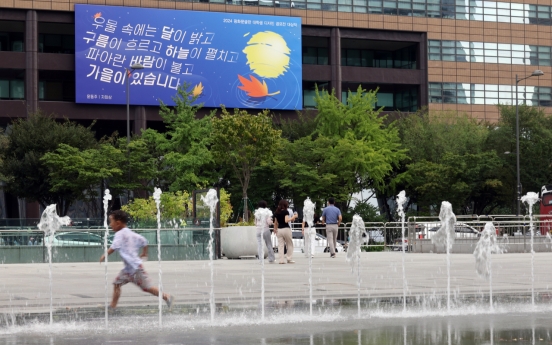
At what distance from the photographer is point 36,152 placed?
188ft

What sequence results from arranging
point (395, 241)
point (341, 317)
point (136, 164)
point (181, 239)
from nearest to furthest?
1. point (341, 317)
2. point (181, 239)
3. point (395, 241)
4. point (136, 164)

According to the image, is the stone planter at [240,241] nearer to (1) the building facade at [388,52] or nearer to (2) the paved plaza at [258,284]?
(2) the paved plaza at [258,284]

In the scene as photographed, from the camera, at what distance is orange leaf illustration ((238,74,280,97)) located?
225ft

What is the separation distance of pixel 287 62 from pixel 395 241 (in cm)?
3346

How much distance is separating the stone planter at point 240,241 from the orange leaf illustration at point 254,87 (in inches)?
1508

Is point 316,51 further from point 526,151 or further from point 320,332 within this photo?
point 320,332

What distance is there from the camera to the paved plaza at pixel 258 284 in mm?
14883

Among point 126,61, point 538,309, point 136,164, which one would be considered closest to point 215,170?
point 136,164

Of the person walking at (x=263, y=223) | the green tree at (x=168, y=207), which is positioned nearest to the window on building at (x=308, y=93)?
the green tree at (x=168, y=207)

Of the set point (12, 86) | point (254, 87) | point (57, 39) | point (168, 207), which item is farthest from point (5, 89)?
point (168, 207)

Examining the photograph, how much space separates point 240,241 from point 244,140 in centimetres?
2091

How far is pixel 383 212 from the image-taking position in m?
71.6

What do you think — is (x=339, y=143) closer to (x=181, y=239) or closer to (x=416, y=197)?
(x=416, y=197)

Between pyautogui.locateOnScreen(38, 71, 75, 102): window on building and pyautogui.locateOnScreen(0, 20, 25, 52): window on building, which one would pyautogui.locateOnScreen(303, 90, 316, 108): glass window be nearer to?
pyautogui.locateOnScreen(38, 71, 75, 102): window on building
